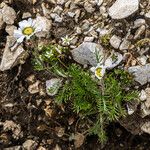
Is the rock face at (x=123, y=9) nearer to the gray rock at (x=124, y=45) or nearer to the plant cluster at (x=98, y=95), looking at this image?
the gray rock at (x=124, y=45)

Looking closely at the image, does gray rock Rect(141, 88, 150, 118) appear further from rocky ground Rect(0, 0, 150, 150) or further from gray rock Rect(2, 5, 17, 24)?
gray rock Rect(2, 5, 17, 24)

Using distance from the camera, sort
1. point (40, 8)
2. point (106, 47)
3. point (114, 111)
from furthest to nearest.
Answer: point (40, 8) → point (106, 47) → point (114, 111)

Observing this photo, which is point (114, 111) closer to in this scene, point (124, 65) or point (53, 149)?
point (124, 65)

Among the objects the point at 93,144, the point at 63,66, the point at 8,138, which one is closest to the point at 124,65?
the point at 63,66

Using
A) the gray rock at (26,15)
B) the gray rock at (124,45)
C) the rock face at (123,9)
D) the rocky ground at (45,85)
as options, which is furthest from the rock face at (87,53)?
the gray rock at (26,15)

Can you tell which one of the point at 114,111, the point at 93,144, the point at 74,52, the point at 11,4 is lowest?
the point at 93,144

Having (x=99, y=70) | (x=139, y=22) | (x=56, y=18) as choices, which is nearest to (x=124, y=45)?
(x=139, y=22)

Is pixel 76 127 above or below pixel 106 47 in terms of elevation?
below

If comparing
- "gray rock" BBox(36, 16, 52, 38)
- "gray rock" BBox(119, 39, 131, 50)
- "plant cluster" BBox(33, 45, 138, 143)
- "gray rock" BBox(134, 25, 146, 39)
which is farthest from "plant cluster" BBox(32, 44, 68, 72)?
"gray rock" BBox(134, 25, 146, 39)
